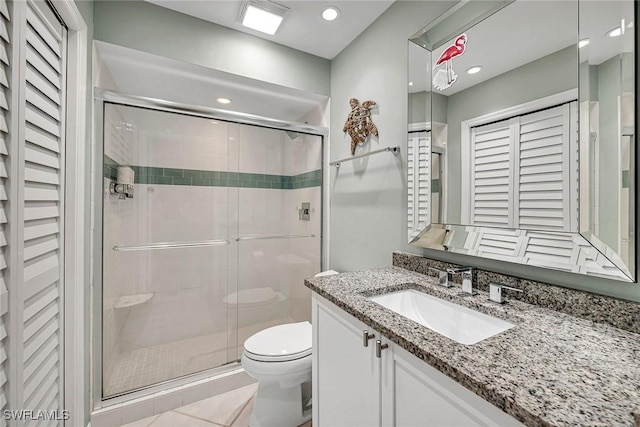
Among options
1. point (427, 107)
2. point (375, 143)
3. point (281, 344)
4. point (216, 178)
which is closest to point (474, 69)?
point (427, 107)

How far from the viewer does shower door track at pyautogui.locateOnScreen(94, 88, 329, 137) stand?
156 cm

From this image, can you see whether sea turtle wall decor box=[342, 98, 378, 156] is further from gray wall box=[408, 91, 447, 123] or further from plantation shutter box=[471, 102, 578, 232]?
plantation shutter box=[471, 102, 578, 232]

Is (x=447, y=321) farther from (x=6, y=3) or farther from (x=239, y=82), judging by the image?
(x=239, y=82)

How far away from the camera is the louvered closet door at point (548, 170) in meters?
0.92

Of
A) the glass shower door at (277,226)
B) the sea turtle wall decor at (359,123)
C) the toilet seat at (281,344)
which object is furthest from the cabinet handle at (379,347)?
the glass shower door at (277,226)

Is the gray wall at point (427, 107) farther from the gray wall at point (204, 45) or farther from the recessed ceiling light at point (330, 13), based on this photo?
the gray wall at point (204, 45)

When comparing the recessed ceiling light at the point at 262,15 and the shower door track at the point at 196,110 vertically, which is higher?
the recessed ceiling light at the point at 262,15

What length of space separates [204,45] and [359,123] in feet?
3.65

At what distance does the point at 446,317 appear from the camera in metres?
1.12

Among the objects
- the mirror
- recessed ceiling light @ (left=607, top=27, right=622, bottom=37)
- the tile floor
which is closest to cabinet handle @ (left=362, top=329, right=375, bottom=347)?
the mirror

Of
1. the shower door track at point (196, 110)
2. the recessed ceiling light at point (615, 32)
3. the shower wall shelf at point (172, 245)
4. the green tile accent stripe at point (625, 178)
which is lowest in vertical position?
the shower wall shelf at point (172, 245)

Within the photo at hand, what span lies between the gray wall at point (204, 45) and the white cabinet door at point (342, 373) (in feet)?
5.31

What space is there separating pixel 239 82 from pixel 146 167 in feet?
2.90

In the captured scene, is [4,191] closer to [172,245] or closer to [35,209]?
[35,209]
